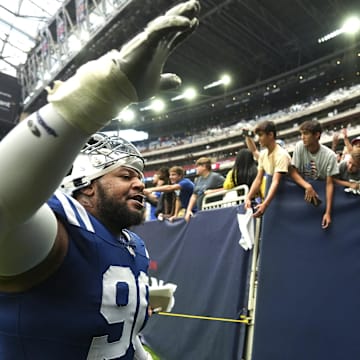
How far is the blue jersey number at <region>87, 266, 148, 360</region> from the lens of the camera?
109 cm

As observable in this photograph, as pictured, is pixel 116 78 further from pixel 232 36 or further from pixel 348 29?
pixel 348 29

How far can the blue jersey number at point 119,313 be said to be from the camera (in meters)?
1.09

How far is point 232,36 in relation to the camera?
61.5 ft

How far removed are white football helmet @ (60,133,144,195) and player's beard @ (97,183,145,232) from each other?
0.09 meters

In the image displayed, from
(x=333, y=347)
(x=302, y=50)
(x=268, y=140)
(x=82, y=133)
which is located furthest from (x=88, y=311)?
(x=302, y=50)

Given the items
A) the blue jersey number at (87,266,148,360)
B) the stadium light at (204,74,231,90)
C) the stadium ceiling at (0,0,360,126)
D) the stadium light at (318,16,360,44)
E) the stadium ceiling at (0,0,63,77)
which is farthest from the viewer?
the stadium light at (204,74,231,90)

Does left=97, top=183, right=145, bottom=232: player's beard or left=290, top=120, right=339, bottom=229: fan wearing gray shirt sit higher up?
left=290, top=120, right=339, bottom=229: fan wearing gray shirt

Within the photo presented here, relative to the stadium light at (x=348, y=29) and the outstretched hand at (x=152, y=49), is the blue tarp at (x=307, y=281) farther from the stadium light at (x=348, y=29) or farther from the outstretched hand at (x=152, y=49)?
the stadium light at (x=348, y=29)

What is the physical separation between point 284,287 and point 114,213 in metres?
1.93

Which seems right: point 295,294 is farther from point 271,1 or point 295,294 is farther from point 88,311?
point 271,1

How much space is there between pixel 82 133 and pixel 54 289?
53 cm

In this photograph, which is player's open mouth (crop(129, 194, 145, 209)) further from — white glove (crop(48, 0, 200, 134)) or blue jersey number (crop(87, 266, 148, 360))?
white glove (crop(48, 0, 200, 134))

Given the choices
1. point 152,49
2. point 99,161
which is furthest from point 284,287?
point 152,49

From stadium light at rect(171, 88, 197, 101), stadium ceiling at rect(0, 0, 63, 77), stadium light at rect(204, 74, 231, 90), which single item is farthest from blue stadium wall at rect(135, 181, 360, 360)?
stadium light at rect(171, 88, 197, 101)
